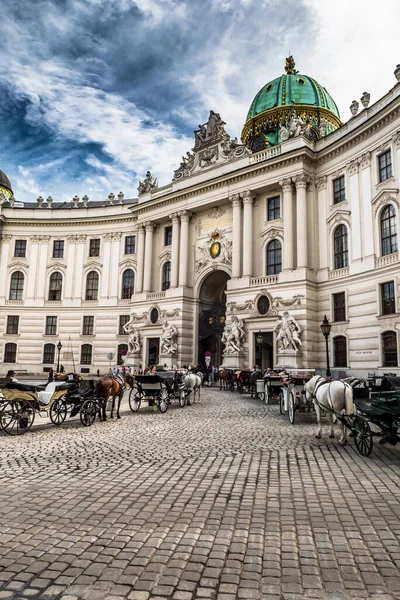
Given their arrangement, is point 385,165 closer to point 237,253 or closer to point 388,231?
point 388,231

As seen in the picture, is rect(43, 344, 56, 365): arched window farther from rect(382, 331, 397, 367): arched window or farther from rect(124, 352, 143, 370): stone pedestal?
rect(382, 331, 397, 367): arched window

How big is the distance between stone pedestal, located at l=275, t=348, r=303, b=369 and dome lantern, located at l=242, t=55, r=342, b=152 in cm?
2018

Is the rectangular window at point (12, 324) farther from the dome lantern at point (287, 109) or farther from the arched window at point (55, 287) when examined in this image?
the dome lantern at point (287, 109)

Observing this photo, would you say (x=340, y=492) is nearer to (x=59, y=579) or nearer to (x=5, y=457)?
(x=59, y=579)

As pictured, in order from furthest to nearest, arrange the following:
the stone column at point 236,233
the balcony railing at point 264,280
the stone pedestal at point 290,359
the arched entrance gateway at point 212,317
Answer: the arched entrance gateway at point 212,317 < the stone column at point 236,233 < the balcony railing at point 264,280 < the stone pedestal at point 290,359

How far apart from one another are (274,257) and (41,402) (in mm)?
25610

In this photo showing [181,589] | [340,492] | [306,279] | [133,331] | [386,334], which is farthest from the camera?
[133,331]

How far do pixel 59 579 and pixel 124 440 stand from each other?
672 centimetres

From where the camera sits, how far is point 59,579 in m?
3.71

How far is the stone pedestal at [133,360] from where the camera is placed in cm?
4012

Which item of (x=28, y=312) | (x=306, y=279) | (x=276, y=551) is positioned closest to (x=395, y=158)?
(x=306, y=279)

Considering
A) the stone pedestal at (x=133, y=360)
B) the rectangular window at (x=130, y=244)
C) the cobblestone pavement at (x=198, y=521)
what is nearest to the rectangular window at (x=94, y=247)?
the rectangular window at (x=130, y=244)

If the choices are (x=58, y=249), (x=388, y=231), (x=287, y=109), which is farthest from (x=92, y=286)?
(x=388, y=231)

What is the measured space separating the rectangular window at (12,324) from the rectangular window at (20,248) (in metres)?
6.91
